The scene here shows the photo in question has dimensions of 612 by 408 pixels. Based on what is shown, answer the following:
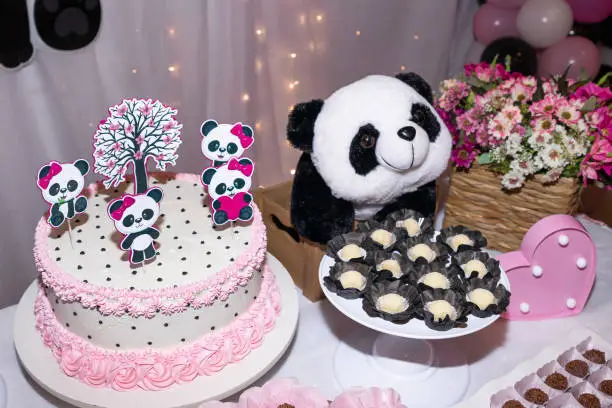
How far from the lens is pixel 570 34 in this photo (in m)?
2.25

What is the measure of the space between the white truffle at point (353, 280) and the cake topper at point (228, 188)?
238 millimetres

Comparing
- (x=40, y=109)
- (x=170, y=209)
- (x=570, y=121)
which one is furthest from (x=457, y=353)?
(x=40, y=109)

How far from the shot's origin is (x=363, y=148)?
53.0 inches

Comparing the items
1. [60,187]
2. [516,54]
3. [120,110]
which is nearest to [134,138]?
[120,110]

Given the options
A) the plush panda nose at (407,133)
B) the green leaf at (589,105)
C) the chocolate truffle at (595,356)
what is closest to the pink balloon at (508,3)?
the green leaf at (589,105)

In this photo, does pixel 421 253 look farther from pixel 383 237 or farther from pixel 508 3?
pixel 508 3

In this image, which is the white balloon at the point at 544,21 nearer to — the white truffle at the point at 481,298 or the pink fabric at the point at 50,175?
the white truffle at the point at 481,298

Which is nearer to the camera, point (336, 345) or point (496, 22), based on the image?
point (336, 345)

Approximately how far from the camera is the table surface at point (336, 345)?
1.32 metres

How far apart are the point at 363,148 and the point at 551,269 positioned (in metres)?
0.50

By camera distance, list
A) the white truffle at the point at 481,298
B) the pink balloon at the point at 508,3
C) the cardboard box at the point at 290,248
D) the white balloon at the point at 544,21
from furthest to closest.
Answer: the pink balloon at the point at 508,3 → the white balloon at the point at 544,21 → the cardboard box at the point at 290,248 → the white truffle at the point at 481,298

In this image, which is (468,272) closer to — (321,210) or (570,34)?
(321,210)

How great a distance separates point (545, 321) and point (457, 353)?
0.80ft

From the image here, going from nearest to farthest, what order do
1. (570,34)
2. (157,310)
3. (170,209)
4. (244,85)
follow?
(157,310), (170,209), (244,85), (570,34)
